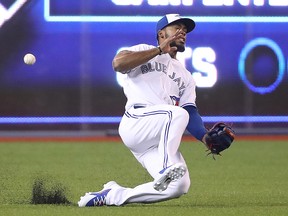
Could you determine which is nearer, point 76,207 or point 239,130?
point 76,207

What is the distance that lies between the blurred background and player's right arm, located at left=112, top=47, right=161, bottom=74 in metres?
7.14

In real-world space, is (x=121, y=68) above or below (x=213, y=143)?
above

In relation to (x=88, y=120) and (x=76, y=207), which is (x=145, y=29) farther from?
(x=76, y=207)

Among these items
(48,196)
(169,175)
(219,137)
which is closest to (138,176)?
(48,196)

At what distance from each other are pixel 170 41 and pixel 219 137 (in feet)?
2.38

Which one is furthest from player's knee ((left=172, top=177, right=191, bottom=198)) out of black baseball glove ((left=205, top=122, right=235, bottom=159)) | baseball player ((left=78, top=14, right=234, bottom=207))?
black baseball glove ((left=205, top=122, right=235, bottom=159))

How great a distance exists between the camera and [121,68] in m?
7.07

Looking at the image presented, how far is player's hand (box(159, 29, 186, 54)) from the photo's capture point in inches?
275

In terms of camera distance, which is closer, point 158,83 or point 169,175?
point 169,175

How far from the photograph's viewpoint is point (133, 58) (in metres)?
7.01

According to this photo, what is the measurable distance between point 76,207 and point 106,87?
720 centimetres

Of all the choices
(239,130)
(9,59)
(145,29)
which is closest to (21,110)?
(9,59)

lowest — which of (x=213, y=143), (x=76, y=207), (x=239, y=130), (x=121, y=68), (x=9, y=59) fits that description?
(x=239, y=130)

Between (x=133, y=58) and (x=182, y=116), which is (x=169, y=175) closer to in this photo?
(x=182, y=116)
